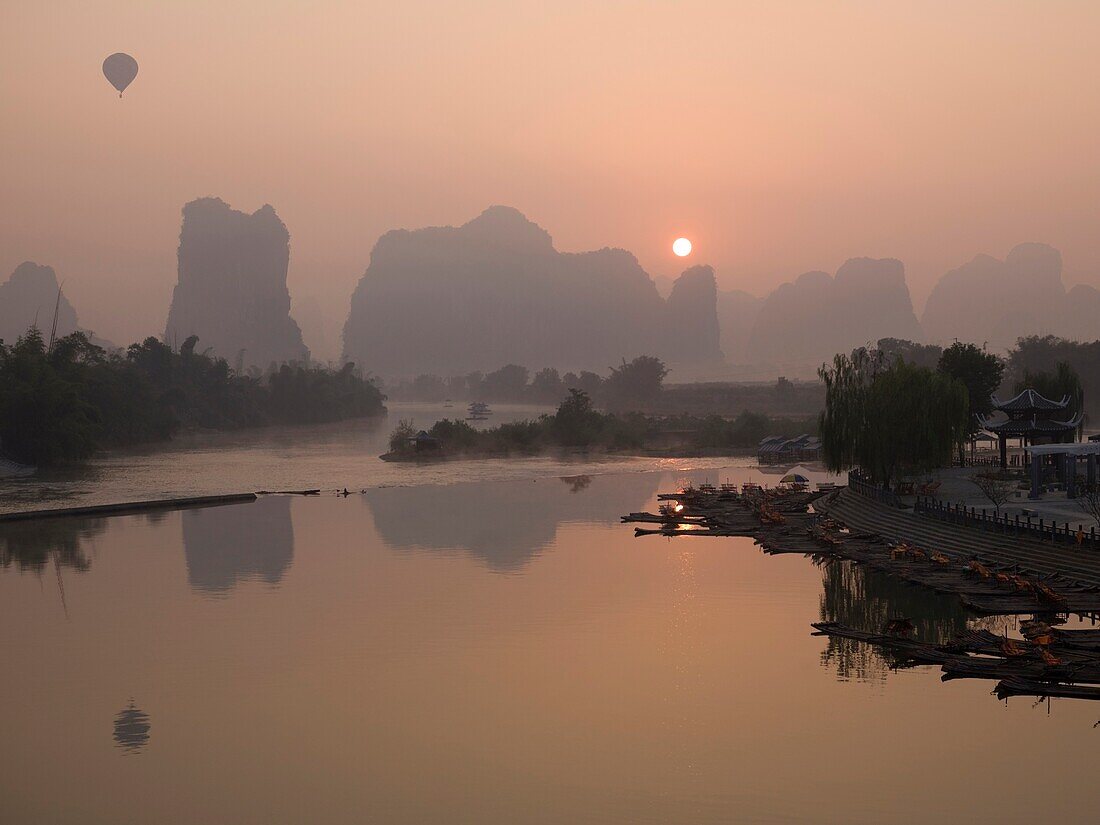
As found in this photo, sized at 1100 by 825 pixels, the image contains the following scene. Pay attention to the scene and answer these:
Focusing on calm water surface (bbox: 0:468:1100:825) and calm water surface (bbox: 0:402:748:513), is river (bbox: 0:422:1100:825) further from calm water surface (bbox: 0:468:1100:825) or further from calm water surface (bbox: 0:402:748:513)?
calm water surface (bbox: 0:402:748:513)

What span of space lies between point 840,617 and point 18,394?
2946 inches

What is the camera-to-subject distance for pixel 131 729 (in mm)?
22172

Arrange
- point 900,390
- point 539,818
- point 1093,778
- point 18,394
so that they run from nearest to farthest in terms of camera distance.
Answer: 1. point 539,818
2. point 1093,778
3. point 900,390
4. point 18,394

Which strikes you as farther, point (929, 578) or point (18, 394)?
point (18, 394)

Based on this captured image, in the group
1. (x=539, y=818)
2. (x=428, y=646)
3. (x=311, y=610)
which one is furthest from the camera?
(x=311, y=610)

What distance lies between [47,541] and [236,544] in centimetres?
851

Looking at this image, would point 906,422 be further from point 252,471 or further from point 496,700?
point 252,471

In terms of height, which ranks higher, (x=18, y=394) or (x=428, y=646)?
(x=18, y=394)

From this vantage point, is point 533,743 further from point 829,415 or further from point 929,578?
point 829,415

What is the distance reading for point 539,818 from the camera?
17859 mm

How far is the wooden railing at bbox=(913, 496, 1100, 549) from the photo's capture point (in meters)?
32.8

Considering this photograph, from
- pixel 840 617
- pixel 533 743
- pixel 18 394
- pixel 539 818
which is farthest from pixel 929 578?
pixel 18 394

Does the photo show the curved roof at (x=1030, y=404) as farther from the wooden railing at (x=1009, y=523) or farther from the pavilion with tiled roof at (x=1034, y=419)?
the wooden railing at (x=1009, y=523)

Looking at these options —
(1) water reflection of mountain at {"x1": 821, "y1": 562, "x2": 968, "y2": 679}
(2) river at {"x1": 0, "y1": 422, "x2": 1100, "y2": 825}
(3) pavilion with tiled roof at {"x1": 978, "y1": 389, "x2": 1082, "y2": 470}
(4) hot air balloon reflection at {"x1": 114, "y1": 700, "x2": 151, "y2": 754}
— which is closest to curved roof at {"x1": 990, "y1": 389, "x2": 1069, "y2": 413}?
(3) pavilion with tiled roof at {"x1": 978, "y1": 389, "x2": 1082, "y2": 470}
